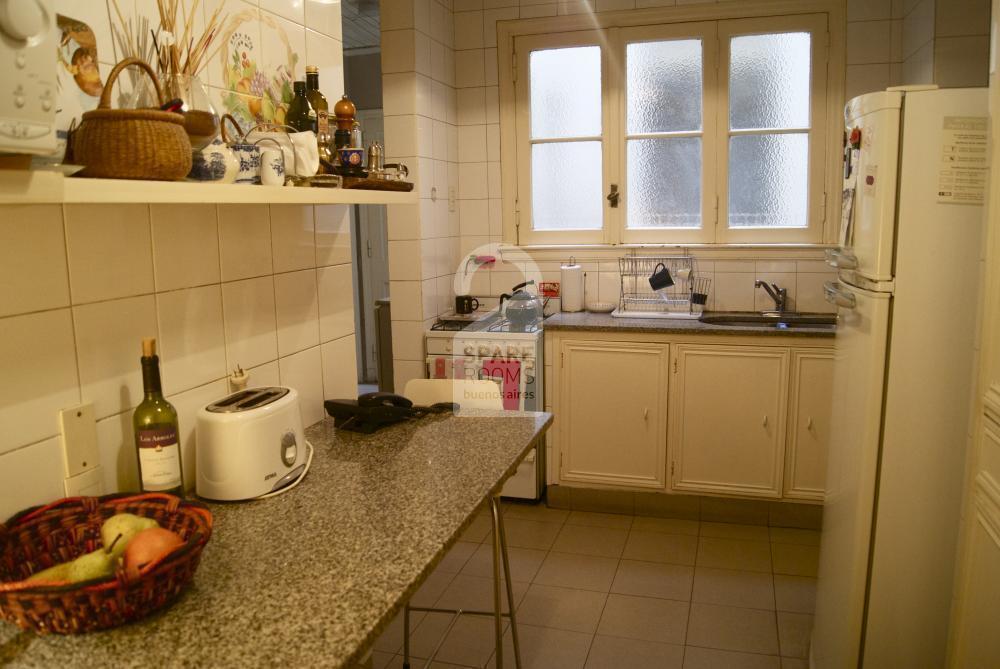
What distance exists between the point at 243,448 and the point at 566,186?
9.09ft

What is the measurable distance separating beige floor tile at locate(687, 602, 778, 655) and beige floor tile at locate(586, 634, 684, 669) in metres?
0.11

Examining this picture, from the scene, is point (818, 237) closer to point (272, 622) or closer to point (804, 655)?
point (804, 655)

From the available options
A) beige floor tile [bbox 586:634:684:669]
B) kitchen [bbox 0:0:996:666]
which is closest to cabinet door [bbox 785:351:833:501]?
kitchen [bbox 0:0:996:666]

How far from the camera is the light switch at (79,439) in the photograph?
4.58 feet

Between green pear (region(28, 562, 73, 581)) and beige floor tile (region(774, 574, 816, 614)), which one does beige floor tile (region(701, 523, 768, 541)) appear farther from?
green pear (region(28, 562, 73, 581))

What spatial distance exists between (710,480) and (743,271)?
3.35 ft

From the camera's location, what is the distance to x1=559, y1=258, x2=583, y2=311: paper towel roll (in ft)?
12.7

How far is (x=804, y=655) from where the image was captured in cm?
249

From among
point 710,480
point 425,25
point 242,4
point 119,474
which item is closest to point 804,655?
point 710,480

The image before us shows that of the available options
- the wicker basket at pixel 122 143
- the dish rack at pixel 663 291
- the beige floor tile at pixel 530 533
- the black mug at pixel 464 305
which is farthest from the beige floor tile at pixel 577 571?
the wicker basket at pixel 122 143

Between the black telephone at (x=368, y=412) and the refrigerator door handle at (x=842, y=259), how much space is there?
1227mm

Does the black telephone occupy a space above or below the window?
below

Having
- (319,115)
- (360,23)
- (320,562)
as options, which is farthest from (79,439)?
(360,23)

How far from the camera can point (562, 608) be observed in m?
2.79
